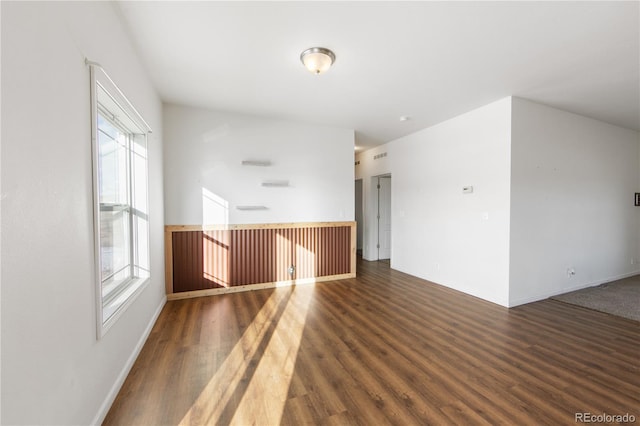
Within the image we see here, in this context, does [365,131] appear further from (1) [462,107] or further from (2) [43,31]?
(2) [43,31]

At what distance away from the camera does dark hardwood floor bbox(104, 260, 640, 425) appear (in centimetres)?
178

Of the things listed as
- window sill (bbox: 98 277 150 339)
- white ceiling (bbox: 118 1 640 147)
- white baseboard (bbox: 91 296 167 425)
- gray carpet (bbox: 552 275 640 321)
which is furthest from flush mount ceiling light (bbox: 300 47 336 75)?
gray carpet (bbox: 552 275 640 321)

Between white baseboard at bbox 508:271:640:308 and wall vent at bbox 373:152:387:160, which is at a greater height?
wall vent at bbox 373:152:387:160

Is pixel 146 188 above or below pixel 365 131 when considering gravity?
below

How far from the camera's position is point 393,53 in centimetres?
259

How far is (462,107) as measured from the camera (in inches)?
156

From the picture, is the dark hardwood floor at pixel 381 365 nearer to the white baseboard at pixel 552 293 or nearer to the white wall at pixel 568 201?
the white baseboard at pixel 552 293

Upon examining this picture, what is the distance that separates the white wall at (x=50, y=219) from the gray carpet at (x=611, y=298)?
543 centimetres

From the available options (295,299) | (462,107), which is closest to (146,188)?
(295,299)

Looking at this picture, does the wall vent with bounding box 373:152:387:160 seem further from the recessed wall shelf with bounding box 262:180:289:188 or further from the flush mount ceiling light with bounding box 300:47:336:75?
the flush mount ceiling light with bounding box 300:47:336:75

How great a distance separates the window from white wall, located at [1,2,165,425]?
97 millimetres

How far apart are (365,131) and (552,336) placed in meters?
4.17

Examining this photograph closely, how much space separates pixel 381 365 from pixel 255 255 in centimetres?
275

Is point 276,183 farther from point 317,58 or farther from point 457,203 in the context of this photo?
point 457,203
